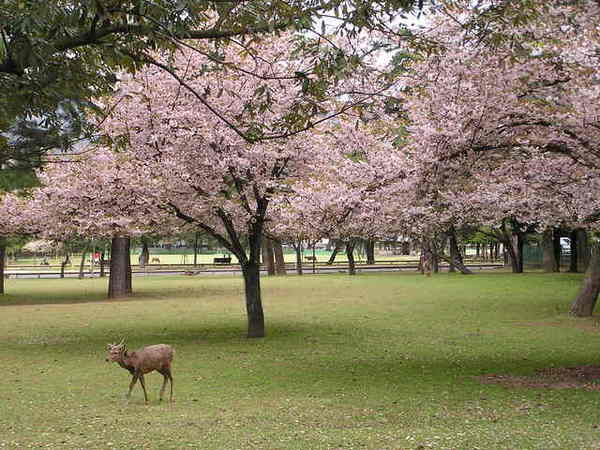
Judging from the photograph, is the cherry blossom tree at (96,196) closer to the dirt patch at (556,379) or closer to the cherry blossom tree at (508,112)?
the cherry blossom tree at (508,112)

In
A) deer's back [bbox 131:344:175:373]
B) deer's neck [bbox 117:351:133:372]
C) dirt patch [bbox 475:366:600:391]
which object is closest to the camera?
deer's neck [bbox 117:351:133:372]

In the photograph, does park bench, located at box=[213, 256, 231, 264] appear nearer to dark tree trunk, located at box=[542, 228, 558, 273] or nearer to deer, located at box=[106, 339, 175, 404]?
dark tree trunk, located at box=[542, 228, 558, 273]

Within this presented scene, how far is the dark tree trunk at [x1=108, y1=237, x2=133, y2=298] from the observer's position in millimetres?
30703

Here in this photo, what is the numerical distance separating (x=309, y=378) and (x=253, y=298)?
5.72 m

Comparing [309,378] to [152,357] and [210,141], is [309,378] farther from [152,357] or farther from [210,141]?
[210,141]

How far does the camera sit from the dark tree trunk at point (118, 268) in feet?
101

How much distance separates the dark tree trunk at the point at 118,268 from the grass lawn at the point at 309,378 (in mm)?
4822

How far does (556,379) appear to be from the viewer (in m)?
11.4

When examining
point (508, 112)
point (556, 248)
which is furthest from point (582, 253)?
point (508, 112)

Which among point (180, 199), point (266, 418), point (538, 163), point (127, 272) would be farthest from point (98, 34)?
point (127, 272)

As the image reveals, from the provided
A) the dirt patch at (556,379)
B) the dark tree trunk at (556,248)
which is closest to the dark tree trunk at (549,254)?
the dark tree trunk at (556,248)

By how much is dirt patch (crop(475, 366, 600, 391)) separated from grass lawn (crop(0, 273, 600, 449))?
0.37 m

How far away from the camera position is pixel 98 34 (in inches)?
234

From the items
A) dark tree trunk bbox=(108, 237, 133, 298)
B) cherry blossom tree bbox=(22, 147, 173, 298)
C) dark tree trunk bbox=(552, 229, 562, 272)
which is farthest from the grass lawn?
dark tree trunk bbox=(552, 229, 562, 272)
